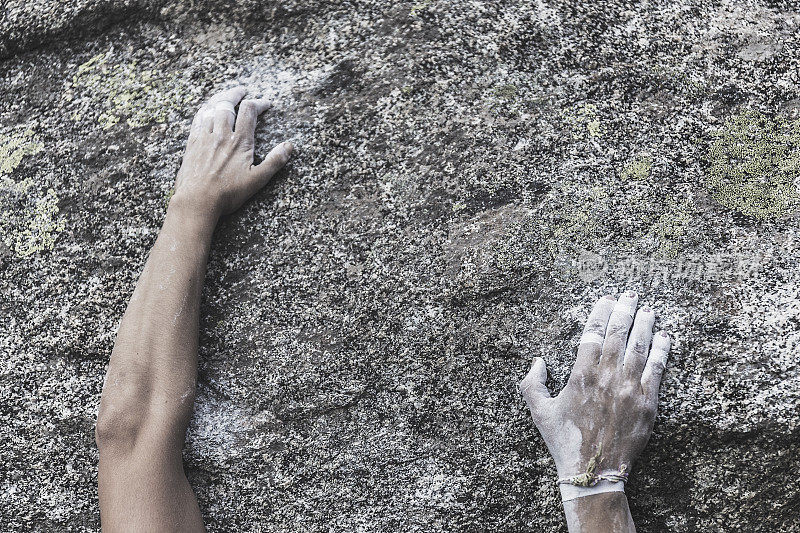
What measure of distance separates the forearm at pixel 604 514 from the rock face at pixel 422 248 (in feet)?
0.21

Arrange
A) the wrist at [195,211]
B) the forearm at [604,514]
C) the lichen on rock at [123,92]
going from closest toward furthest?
the forearm at [604,514] < the wrist at [195,211] < the lichen on rock at [123,92]

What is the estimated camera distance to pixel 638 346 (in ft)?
4.55

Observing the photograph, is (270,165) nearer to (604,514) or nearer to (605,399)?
(605,399)

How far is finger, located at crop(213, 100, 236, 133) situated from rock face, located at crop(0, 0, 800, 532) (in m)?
0.09

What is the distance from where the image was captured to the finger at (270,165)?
1522 millimetres

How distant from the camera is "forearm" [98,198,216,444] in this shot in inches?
57.4

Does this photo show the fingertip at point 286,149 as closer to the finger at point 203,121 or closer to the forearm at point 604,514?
the finger at point 203,121

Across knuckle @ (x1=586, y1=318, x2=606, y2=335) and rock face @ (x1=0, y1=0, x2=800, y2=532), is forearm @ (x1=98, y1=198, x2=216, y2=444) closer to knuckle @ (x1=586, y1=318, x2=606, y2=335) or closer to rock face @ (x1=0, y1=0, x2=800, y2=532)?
rock face @ (x1=0, y1=0, x2=800, y2=532)

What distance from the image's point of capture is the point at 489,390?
146 centimetres

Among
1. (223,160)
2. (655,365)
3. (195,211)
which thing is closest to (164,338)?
(195,211)

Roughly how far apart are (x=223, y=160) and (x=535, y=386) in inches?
37.0

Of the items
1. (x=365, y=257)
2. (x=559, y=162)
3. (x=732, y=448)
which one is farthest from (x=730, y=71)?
(x=365, y=257)

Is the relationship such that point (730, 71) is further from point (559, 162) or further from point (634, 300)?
point (634, 300)

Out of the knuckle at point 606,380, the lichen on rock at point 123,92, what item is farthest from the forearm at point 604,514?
the lichen on rock at point 123,92
